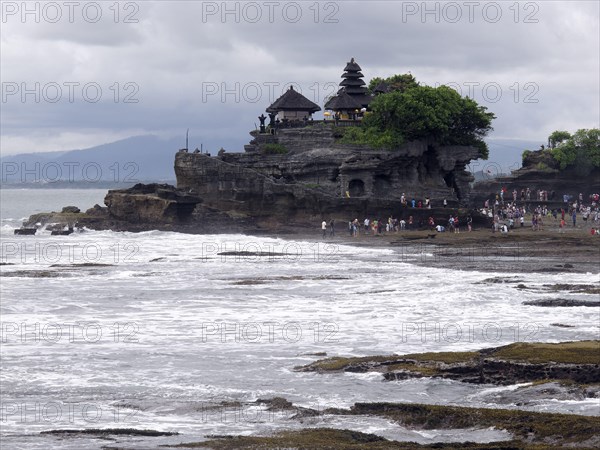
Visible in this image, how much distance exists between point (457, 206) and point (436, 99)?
7.54 metres

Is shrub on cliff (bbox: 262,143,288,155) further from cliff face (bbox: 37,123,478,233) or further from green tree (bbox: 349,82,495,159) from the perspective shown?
green tree (bbox: 349,82,495,159)

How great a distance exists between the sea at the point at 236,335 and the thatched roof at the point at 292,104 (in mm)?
28053

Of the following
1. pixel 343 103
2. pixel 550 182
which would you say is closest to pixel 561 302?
pixel 343 103

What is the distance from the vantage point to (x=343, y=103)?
7988 centimetres

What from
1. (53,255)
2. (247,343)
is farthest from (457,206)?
(247,343)

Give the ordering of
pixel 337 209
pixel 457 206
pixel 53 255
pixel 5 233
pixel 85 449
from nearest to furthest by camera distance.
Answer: pixel 85 449 → pixel 53 255 → pixel 337 209 → pixel 457 206 → pixel 5 233

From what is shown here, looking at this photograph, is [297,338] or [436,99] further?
[436,99]

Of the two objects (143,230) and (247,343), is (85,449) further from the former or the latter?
(143,230)

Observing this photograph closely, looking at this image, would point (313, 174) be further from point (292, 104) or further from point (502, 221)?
point (502, 221)

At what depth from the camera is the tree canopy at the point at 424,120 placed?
2884 inches

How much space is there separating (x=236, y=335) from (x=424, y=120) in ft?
149

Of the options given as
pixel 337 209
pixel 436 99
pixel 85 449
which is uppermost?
pixel 436 99

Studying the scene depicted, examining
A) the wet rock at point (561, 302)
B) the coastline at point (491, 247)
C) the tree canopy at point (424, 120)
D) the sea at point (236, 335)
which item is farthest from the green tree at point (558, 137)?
the wet rock at point (561, 302)

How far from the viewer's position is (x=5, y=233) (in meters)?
83.2
